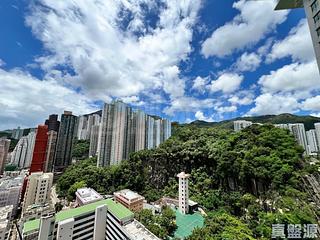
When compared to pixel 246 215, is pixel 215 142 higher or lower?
higher

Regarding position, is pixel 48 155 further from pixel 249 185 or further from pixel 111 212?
pixel 249 185

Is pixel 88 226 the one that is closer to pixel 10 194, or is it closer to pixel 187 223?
pixel 187 223

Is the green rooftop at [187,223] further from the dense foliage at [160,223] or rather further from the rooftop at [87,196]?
the rooftop at [87,196]

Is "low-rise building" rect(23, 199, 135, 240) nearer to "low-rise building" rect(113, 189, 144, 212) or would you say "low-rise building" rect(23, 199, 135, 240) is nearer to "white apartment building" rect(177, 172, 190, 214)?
"low-rise building" rect(113, 189, 144, 212)

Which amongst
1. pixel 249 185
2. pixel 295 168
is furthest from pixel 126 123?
pixel 295 168

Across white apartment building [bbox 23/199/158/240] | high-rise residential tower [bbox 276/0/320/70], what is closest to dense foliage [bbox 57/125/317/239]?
white apartment building [bbox 23/199/158/240]

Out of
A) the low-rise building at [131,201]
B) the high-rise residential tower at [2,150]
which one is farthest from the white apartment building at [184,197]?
the high-rise residential tower at [2,150]

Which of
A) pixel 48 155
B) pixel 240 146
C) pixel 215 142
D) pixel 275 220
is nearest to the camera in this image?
pixel 275 220

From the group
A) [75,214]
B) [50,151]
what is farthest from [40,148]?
[75,214]
